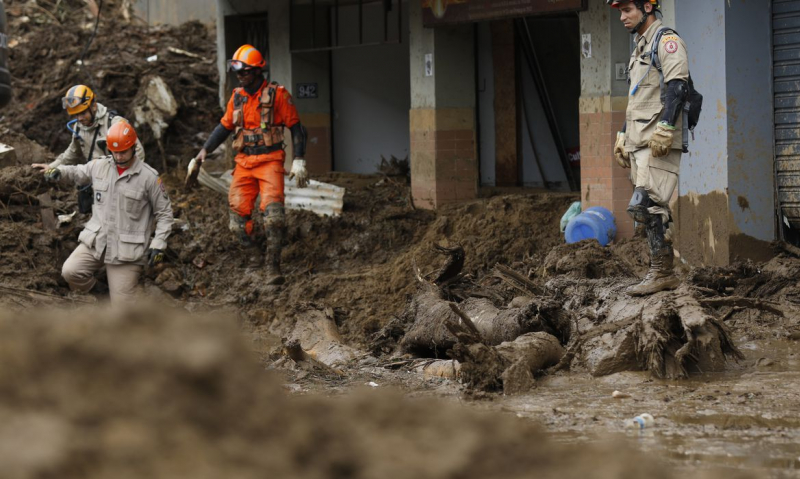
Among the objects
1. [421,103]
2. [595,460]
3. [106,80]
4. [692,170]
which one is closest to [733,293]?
[692,170]

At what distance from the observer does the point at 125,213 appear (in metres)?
7.87

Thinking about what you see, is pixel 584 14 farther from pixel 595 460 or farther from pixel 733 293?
pixel 595 460

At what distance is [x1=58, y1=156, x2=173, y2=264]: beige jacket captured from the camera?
25.8 ft

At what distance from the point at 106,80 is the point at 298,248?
→ 6.69 metres

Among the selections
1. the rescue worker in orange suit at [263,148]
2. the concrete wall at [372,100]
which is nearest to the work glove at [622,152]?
the rescue worker in orange suit at [263,148]

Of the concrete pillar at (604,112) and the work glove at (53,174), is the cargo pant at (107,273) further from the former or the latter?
the concrete pillar at (604,112)

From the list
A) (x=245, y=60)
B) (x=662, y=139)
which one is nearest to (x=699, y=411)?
(x=662, y=139)

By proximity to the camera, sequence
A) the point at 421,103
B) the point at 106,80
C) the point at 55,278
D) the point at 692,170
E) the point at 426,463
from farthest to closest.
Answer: the point at 106,80 < the point at 421,103 < the point at 55,278 < the point at 692,170 < the point at 426,463

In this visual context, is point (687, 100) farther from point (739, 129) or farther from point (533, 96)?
point (533, 96)

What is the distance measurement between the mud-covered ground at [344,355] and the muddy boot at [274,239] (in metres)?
0.20

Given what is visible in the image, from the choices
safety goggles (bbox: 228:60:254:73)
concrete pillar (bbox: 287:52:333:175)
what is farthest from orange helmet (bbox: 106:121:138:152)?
concrete pillar (bbox: 287:52:333:175)

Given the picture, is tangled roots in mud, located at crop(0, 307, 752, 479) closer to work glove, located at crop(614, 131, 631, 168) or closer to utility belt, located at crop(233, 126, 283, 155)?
work glove, located at crop(614, 131, 631, 168)

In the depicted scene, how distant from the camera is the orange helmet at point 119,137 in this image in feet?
25.4

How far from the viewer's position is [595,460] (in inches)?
104
